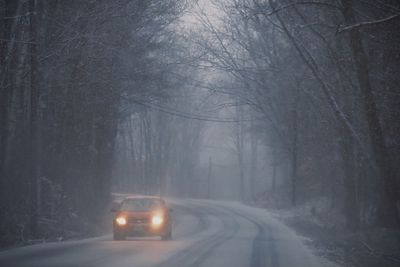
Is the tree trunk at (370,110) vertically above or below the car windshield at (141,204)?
above

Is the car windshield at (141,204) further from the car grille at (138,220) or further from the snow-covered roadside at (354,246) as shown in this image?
the snow-covered roadside at (354,246)

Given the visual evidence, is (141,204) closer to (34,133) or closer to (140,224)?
(140,224)

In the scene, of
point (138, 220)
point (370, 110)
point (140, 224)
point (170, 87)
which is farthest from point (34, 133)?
point (170, 87)

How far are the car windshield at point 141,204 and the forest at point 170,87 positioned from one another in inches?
108

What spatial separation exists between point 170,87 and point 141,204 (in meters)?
10.4

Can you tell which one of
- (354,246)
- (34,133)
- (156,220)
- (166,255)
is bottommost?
(354,246)

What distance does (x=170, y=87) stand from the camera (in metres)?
32.4

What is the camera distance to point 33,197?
20.7 m

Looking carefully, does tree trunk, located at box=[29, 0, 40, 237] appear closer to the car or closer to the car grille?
the car

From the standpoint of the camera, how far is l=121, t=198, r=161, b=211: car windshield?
23.1 meters

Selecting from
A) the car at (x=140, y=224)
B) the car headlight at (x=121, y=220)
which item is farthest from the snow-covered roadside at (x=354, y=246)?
the car headlight at (x=121, y=220)

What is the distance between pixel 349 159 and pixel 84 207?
1412 cm

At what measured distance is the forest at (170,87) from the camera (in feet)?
66.0

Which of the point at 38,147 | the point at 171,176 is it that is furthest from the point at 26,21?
the point at 171,176
